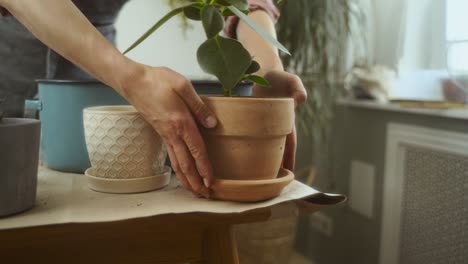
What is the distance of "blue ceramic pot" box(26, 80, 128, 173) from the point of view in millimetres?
636

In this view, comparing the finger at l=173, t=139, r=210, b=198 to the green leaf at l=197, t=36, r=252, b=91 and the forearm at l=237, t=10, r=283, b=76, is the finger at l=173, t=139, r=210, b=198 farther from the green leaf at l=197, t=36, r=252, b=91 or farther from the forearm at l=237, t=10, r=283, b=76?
the forearm at l=237, t=10, r=283, b=76

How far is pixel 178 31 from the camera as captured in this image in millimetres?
1862

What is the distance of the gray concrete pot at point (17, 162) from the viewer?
0.42 metres

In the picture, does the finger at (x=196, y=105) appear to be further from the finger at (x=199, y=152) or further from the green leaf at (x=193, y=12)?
the green leaf at (x=193, y=12)

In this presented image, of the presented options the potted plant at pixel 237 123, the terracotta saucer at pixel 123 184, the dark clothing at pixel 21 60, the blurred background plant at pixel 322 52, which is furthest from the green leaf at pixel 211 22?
the blurred background plant at pixel 322 52

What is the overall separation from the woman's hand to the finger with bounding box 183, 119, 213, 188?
0.19m

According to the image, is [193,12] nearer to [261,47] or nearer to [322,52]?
[261,47]

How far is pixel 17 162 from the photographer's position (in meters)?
0.44

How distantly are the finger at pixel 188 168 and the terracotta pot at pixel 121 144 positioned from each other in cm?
7

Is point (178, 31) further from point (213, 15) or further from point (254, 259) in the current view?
point (213, 15)

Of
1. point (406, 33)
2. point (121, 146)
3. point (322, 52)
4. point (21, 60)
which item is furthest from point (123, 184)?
point (406, 33)

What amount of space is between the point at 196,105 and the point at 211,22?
0.10 meters

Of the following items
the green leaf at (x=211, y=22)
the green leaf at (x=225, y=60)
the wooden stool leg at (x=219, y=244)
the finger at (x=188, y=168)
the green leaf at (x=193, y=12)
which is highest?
the green leaf at (x=193, y=12)

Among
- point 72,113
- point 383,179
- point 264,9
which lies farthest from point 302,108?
point 72,113
